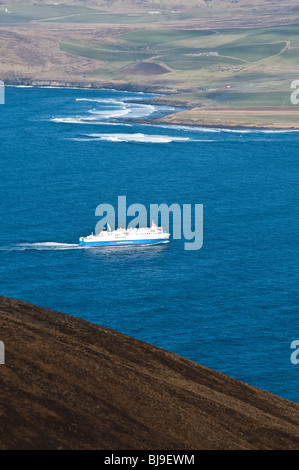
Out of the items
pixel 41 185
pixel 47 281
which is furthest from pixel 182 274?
pixel 41 185

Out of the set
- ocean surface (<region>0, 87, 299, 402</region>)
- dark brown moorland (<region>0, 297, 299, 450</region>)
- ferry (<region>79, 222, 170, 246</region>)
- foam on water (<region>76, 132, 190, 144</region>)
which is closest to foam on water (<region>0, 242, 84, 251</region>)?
ocean surface (<region>0, 87, 299, 402</region>)

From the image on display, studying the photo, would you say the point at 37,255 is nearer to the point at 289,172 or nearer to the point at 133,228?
the point at 133,228

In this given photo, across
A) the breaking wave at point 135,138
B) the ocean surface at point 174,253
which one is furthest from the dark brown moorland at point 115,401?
the breaking wave at point 135,138

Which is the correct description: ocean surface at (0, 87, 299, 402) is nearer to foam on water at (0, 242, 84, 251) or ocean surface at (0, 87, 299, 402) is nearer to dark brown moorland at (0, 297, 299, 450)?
foam on water at (0, 242, 84, 251)

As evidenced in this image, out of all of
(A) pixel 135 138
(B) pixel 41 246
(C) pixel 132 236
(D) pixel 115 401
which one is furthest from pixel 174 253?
(A) pixel 135 138

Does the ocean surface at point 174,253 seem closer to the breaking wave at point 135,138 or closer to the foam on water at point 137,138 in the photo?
the breaking wave at point 135,138

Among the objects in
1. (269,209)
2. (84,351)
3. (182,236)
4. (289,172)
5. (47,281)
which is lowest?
(84,351)
